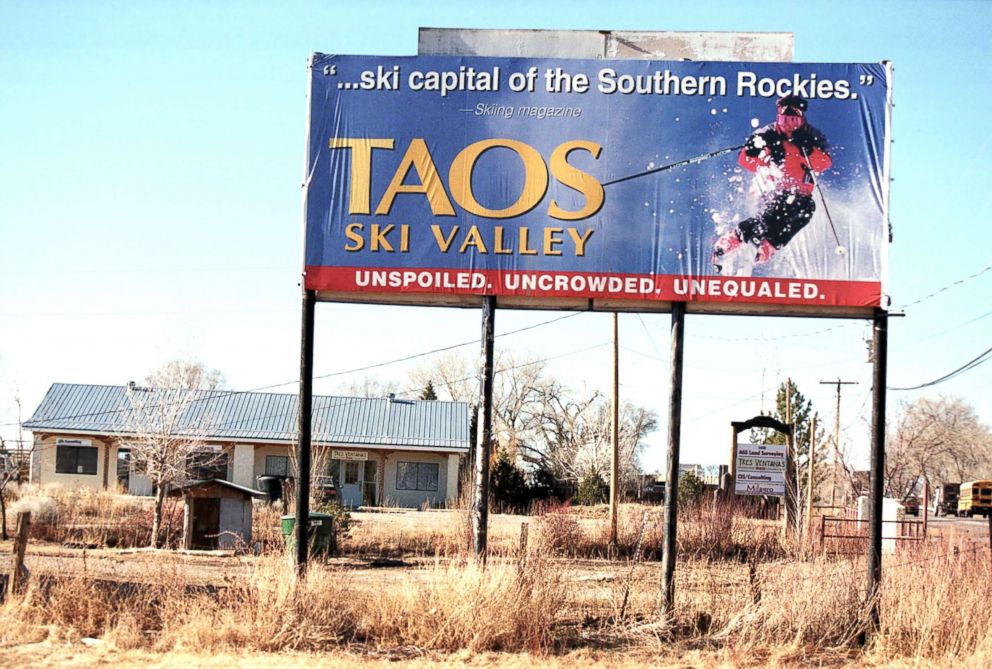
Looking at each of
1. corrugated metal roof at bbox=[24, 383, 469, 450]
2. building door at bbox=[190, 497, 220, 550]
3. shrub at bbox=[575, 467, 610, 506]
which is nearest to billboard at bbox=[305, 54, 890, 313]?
building door at bbox=[190, 497, 220, 550]

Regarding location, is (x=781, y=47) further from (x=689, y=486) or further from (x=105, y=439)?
(x=105, y=439)

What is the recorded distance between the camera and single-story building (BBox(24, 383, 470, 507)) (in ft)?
148

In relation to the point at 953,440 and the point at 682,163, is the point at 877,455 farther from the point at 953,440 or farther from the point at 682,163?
the point at 953,440

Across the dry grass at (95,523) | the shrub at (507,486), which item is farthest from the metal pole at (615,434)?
the shrub at (507,486)

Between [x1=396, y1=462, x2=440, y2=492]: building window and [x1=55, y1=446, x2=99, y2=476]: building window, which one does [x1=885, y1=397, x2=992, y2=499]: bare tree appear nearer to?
[x1=396, y1=462, x2=440, y2=492]: building window

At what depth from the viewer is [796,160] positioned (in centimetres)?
1204

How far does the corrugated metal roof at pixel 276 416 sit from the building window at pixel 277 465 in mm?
1289

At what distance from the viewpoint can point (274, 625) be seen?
10859mm

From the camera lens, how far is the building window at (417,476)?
46219mm

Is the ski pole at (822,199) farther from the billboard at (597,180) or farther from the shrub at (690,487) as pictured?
the shrub at (690,487)

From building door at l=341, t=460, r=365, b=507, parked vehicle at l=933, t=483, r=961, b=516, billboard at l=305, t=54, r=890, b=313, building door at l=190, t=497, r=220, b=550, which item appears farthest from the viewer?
parked vehicle at l=933, t=483, r=961, b=516

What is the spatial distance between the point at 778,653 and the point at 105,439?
39.7m

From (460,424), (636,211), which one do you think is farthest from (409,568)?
(460,424)

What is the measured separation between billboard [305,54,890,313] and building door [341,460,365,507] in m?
33.2
